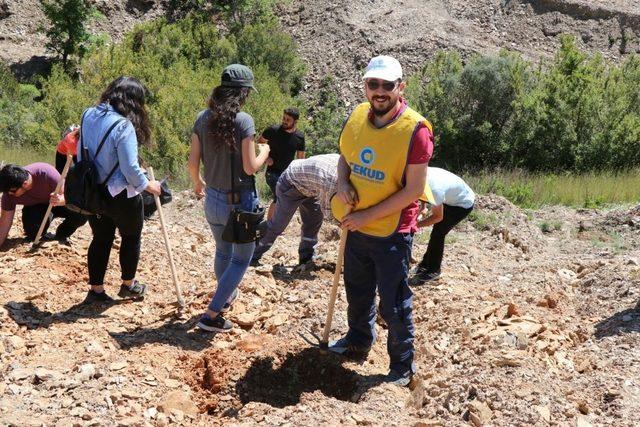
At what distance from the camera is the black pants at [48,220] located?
628cm

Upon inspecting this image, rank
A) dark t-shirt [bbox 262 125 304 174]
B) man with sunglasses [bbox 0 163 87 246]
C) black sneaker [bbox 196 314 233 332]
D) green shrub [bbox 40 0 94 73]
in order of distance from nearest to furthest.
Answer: black sneaker [bbox 196 314 233 332], man with sunglasses [bbox 0 163 87 246], dark t-shirt [bbox 262 125 304 174], green shrub [bbox 40 0 94 73]

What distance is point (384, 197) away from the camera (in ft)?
13.2

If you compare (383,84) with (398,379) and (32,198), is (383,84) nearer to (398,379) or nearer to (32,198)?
(398,379)

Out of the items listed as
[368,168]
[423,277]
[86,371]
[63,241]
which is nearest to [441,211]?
[423,277]

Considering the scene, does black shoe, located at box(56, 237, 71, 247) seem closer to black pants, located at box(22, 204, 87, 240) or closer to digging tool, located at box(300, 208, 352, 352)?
black pants, located at box(22, 204, 87, 240)

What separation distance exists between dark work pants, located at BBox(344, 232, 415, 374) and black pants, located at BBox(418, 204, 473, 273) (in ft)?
5.89

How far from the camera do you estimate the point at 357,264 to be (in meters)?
4.27

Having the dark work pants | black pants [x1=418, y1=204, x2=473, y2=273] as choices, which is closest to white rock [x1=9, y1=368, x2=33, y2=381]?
the dark work pants

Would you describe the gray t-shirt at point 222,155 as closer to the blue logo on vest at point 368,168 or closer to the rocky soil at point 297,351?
the blue logo on vest at point 368,168

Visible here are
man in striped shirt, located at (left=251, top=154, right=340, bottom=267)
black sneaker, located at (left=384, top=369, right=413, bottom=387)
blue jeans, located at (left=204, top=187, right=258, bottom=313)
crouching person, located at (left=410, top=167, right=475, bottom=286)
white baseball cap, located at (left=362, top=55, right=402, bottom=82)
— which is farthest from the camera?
man in striped shirt, located at (left=251, top=154, right=340, bottom=267)

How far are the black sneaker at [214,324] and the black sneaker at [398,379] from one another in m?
1.21

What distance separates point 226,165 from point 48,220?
8.05 ft

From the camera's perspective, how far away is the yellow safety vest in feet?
12.6

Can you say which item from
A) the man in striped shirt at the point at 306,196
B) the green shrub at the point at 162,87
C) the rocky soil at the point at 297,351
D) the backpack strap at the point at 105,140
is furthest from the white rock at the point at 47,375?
the green shrub at the point at 162,87
